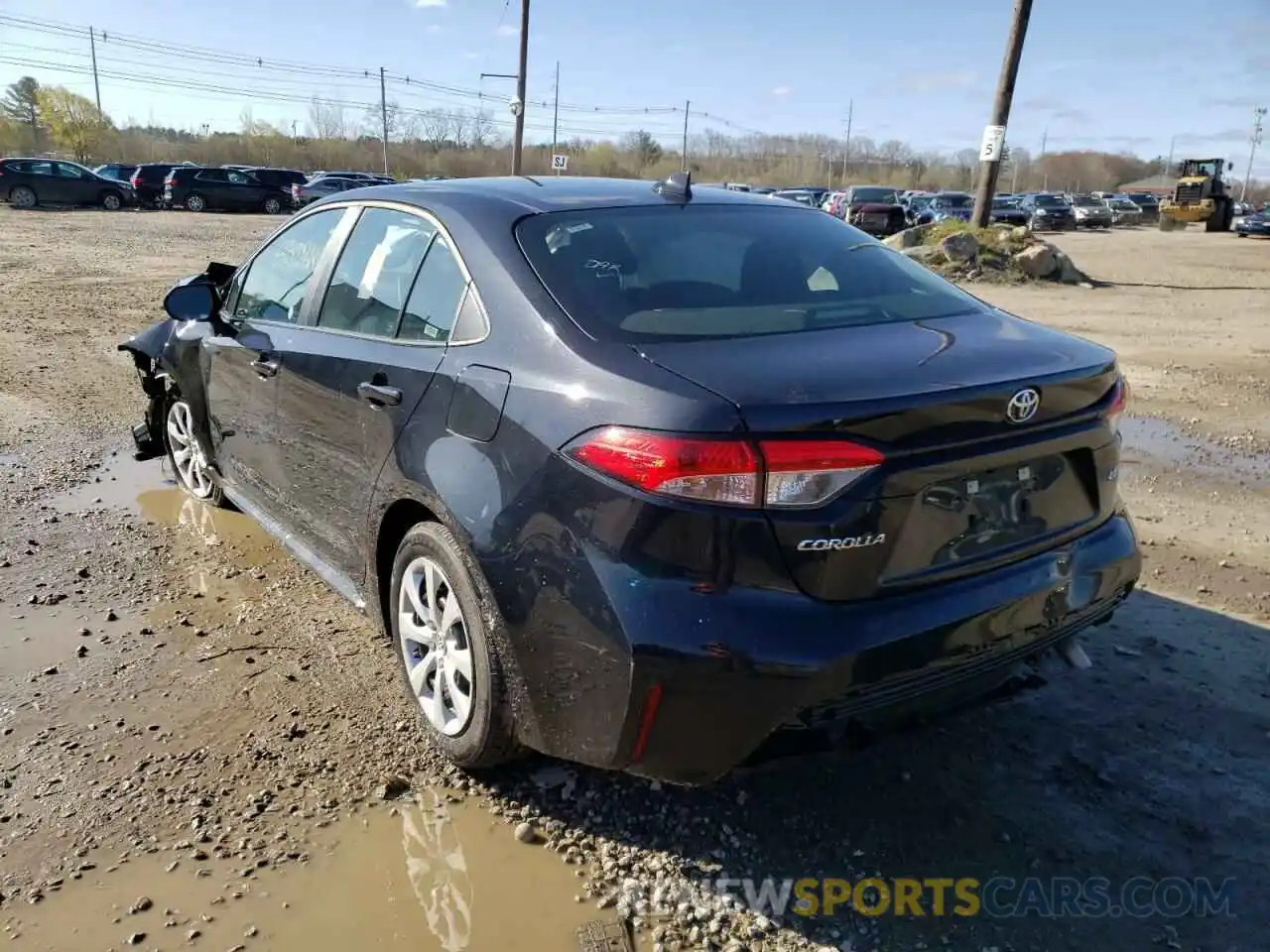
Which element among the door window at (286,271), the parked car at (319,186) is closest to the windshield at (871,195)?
the parked car at (319,186)

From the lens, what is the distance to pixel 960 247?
17844 millimetres

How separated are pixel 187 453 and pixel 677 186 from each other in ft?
10.7

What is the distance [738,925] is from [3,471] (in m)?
5.20

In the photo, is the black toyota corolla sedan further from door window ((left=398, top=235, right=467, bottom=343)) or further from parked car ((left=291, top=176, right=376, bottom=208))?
parked car ((left=291, top=176, right=376, bottom=208))

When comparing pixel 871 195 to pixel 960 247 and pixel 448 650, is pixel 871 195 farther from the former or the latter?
pixel 448 650

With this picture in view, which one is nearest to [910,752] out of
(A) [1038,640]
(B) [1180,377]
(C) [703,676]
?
(A) [1038,640]

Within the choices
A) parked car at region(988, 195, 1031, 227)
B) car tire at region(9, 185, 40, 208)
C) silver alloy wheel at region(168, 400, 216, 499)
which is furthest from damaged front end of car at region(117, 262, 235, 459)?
parked car at region(988, 195, 1031, 227)

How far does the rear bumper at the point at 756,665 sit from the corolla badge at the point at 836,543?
11 centimetres

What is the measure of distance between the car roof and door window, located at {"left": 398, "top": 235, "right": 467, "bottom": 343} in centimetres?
18

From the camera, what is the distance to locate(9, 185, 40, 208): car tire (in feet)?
108

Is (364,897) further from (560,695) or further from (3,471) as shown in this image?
(3,471)

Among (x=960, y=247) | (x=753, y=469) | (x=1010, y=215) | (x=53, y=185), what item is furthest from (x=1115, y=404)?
(x=1010, y=215)

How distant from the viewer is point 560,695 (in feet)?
7.70

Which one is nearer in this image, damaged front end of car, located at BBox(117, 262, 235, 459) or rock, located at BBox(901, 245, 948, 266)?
damaged front end of car, located at BBox(117, 262, 235, 459)
